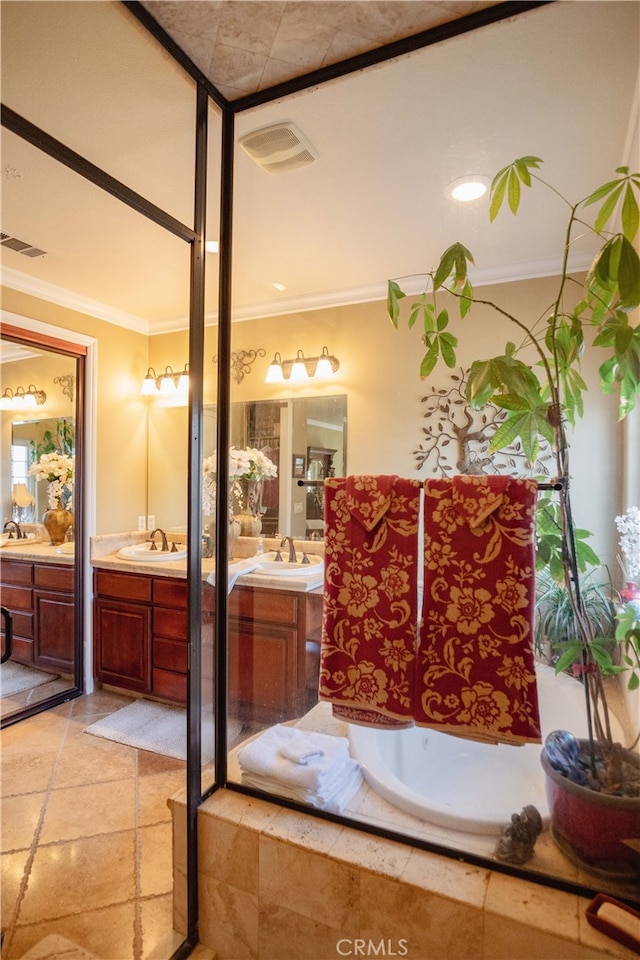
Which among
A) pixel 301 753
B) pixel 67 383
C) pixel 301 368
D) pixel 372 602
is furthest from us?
pixel 67 383

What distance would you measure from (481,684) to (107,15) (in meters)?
1.96

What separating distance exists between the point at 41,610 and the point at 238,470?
238 cm

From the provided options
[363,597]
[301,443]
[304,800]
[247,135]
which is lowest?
[304,800]

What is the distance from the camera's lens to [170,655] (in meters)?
2.85

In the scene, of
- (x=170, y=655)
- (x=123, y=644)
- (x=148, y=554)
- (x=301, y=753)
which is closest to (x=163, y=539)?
(x=148, y=554)

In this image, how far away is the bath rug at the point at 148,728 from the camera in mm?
2496

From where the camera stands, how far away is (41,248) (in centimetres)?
252

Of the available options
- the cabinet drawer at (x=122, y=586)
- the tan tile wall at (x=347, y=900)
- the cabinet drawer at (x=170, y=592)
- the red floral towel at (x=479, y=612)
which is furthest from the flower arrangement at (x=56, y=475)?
the red floral towel at (x=479, y=612)

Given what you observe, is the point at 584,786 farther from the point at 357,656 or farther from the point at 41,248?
the point at 41,248

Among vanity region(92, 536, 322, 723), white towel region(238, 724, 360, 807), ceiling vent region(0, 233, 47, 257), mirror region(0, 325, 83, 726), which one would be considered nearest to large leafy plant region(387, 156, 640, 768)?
white towel region(238, 724, 360, 807)

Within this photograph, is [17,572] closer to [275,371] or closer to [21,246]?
[21,246]

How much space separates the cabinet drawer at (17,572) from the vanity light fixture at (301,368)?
240 centimetres

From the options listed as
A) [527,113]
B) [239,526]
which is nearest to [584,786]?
[239,526]

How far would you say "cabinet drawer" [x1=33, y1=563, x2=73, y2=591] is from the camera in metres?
3.20
